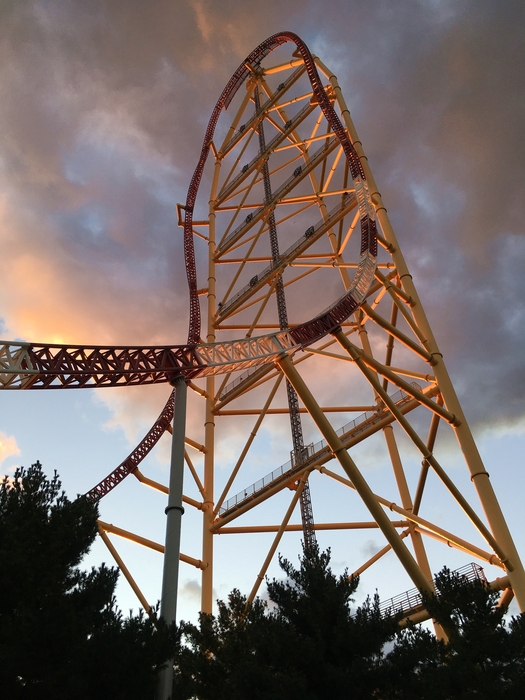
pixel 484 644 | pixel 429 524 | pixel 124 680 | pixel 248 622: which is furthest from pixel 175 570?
pixel 429 524

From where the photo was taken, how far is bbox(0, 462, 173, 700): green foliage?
246 inches

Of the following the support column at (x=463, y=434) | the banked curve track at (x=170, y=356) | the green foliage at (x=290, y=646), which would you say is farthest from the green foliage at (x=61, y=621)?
the support column at (x=463, y=434)

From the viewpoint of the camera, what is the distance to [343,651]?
720 centimetres

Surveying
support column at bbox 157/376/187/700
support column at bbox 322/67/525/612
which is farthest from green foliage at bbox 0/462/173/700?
support column at bbox 322/67/525/612

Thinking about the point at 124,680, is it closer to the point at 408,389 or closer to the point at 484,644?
the point at 484,644

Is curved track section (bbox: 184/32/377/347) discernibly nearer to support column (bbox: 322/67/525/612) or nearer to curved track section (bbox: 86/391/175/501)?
support column (bbox: 322/67/525/612)

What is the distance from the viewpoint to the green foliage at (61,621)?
20.5ft

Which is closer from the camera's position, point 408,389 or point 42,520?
point 42,520

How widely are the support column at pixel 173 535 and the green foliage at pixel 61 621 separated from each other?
26 centimetres

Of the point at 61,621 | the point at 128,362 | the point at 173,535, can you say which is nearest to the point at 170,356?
the point at 128,362

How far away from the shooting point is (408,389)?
35.6ft

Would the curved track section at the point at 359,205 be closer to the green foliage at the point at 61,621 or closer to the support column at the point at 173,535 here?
the support column at the point at 173,535

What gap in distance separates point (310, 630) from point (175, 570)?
1.85 metres

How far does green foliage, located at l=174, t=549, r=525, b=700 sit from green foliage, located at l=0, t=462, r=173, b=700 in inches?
29.4
